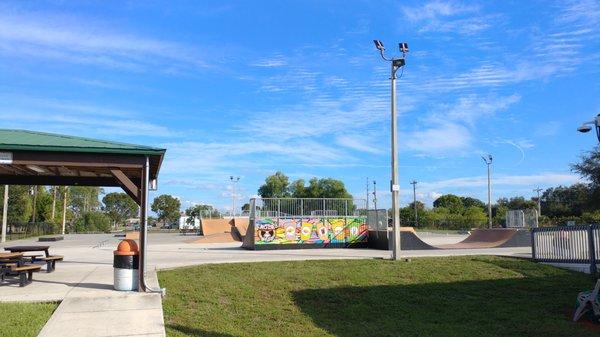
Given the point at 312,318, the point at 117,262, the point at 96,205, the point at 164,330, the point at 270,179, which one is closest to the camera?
the point at 164,330

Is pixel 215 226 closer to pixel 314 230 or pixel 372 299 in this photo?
pixel 314 230

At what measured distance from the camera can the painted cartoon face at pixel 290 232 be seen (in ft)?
82.8

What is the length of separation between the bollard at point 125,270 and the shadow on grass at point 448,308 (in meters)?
Answer: 3.58

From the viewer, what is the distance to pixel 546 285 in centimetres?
1416

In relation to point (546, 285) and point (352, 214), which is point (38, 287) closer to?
point (546, 285)

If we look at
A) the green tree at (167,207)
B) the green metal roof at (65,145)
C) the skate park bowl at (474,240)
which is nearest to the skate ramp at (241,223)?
the skate park bowl at (474,240)

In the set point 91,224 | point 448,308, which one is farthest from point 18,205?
point 448,308

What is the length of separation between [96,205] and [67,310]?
110 meters

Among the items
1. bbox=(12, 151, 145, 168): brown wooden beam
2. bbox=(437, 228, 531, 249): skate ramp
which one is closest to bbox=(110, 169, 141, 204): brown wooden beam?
bbox=(12, 151, 145, 168): brown wooden beam

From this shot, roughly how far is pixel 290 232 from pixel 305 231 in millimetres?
739

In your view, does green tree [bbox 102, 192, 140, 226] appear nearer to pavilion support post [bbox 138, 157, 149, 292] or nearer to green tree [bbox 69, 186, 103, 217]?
green tree [bbox 69, 186, 103, 217]

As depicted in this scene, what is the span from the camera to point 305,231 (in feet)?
83.5

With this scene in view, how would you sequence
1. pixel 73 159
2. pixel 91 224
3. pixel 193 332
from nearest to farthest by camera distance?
1. pixel 193 332
2. pixel 73 159
3. pixel 91 224

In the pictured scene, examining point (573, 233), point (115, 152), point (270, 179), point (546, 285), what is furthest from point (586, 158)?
point (270, 179)
